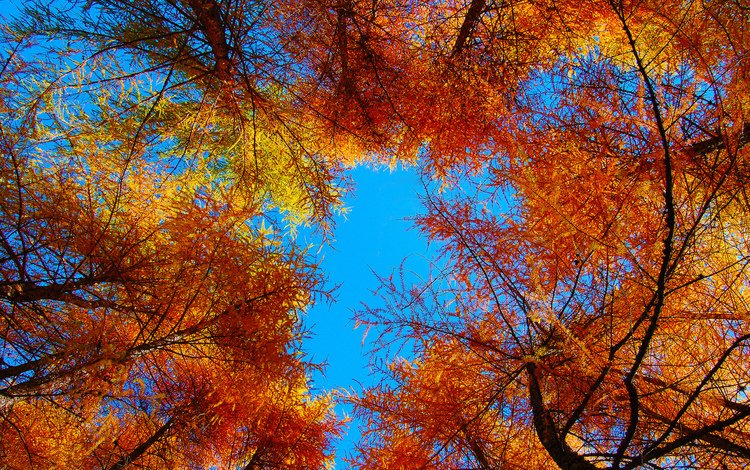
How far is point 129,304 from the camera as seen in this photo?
11.5 ft

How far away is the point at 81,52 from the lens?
11.3ft

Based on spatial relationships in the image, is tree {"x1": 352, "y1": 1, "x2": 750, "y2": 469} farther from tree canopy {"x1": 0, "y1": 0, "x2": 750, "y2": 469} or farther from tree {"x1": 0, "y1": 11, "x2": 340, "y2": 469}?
tree {"x1": 0, "y1": 11, "x2": 340, "y2": 469}

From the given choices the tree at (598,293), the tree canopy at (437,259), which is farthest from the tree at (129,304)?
the tree at (598,293)

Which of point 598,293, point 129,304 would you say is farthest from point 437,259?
point 129,304

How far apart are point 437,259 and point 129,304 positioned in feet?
9.03

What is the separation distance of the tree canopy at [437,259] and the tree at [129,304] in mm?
31

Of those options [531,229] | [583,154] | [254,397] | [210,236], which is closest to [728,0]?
[583,154]

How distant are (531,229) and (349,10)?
2.49 m

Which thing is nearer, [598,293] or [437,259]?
[598,293]

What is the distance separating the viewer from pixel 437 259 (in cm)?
408

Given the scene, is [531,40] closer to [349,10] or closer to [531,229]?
[349,10]

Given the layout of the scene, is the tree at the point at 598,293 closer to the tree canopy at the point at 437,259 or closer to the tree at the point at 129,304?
the tree canopy at the point at 437,259

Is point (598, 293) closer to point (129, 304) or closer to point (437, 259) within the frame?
point (437, 259)

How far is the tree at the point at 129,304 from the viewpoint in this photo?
2941 mm
